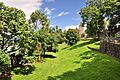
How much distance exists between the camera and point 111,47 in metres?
63.5

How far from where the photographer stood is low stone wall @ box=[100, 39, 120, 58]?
58700 millimetres

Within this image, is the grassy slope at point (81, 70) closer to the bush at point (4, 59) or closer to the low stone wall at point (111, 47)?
the low stone wall at point (111, 47)

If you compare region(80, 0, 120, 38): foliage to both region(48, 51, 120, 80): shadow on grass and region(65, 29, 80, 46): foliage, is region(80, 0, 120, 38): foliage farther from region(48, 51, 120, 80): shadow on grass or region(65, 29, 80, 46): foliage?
region(48, 51, 120, 80): shadow on grass

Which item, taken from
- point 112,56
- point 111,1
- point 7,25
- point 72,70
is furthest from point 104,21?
point 7,25

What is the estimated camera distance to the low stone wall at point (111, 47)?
5870 cm

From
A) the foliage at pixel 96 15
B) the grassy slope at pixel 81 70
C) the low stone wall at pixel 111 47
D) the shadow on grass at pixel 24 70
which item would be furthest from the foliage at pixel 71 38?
the shadow on grass at pixel 24 70

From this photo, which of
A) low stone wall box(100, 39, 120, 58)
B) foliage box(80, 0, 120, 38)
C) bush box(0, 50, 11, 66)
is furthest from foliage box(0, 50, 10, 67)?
foliage box(80, 0, 120, 38)

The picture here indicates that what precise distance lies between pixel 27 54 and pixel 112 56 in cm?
2268

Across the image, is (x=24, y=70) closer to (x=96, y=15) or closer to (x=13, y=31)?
(x=13, y=31)

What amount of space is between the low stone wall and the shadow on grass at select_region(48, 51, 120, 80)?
3178mm

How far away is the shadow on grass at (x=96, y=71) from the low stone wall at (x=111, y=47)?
318 centimetres

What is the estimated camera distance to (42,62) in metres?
66.9

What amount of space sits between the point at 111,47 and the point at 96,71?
15.3 meters

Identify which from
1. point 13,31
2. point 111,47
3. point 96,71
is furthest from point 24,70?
point 111,47
